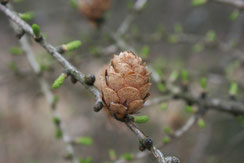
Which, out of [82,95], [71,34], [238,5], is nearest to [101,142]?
[82,95]

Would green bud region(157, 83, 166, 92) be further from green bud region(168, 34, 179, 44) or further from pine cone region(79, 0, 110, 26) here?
pine cone region(79, 0, 110, 26)

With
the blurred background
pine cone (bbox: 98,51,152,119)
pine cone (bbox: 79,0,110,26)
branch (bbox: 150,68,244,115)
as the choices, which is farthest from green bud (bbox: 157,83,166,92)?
the blurred background

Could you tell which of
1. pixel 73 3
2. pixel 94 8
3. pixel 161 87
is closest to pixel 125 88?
pixel 161 87

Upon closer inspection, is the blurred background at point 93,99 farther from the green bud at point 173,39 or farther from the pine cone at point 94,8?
the pine cone at point 94,8

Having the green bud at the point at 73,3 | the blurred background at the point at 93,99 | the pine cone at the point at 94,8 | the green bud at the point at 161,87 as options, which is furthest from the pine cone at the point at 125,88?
the blurred background at the point at 93,99

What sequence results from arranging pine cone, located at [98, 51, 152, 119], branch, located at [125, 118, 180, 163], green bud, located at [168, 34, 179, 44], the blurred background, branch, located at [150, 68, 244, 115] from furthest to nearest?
the blurred background
green bud, located at [168, 34, 179, 44]
branch, located at [150, 68, 244, 115]
pine cone, located at [98, 51, 152, 119]
branch, located at [125, 118, 180, 163]

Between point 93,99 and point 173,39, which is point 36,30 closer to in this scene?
point 173,39

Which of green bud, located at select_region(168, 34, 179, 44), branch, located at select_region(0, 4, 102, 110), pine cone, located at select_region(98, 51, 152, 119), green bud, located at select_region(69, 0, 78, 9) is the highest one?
green bud, located at select_region(69, 0, 78, 9)
